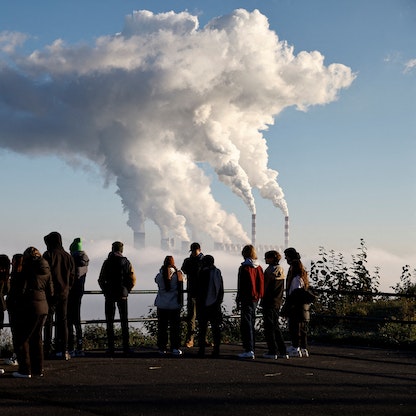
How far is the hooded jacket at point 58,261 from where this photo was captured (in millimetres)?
13086

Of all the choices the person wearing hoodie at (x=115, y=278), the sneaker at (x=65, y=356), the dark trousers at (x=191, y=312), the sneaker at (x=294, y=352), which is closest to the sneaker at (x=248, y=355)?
the sneaker at (x=294, y=352)

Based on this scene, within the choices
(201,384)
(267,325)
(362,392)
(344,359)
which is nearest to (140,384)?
(201,384)

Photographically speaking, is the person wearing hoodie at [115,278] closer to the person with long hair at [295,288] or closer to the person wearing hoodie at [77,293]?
the person wearing hoodie at [77,293]

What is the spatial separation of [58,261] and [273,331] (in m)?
4.07

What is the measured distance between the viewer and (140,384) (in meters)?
11.3

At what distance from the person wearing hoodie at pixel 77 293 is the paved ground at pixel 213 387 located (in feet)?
1.35

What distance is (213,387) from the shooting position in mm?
11078

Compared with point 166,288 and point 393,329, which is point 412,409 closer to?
point 166,288

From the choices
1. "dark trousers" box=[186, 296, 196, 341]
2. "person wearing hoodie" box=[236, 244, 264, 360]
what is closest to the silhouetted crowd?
"person wearing hoodie" box=[236, 244, 264, 360]

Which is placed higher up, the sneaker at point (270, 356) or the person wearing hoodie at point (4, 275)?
the person wearing hoodie at point (4, 275)

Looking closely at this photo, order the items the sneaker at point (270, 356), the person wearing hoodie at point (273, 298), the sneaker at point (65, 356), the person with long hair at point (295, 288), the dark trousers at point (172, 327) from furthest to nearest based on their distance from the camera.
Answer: the dark trousers at point (172, 327) → the sneaker at point (270, 356) → the person with long hair at point (295, 288) → the person wearing hoodie at point (273, 298) → the sneaker at point (65, 356)

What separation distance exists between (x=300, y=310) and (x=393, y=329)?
16.4ft

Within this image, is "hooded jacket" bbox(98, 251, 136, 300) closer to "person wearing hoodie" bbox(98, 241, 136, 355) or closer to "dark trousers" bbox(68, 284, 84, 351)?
"person wearing hoodie" bbox(98, 241, 136, 355)

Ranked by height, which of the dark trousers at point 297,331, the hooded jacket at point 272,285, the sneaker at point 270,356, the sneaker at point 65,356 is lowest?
the sneaker at point 270,356
